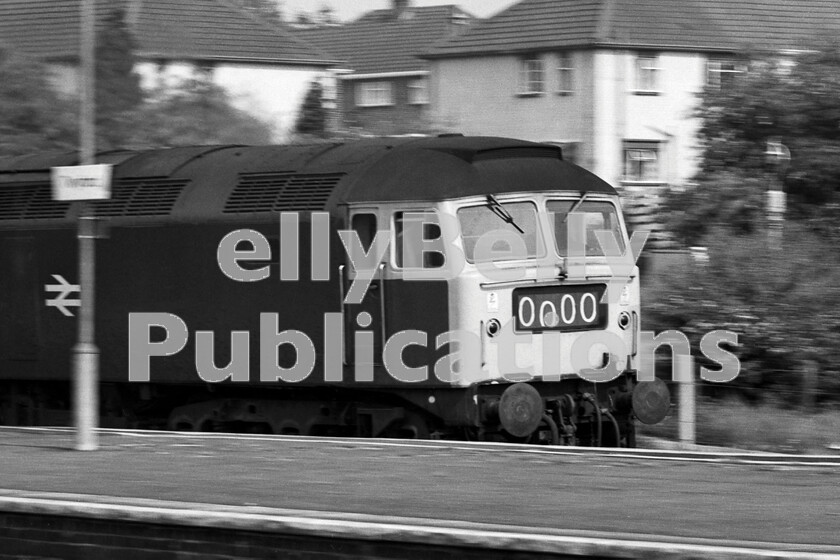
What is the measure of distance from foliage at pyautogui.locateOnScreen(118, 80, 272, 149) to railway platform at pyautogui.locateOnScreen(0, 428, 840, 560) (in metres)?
17.7

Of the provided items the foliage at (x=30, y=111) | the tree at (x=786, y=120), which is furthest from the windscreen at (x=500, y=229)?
the foliage at (x=30, y=111)

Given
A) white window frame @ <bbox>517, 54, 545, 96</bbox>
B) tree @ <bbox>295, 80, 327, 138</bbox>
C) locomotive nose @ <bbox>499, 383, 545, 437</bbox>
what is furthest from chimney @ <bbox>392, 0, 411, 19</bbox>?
locomotive nose @ <bbox>499, 383, 545, 437</bbox>

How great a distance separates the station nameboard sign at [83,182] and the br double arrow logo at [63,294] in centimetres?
347

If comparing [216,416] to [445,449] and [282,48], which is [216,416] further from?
[282,48]

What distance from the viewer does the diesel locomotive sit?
1303 centimetres

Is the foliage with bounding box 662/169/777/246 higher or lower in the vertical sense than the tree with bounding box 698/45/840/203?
lower

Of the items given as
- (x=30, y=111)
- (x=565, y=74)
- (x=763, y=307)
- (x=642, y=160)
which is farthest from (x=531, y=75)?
(x=763, y=307)

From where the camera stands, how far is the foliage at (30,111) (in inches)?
1096

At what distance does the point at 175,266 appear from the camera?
47.3 ft

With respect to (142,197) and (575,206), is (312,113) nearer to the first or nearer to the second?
(142,197)

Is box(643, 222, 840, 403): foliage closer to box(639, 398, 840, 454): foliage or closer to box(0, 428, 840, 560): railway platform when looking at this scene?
box(639, 398, 840, 454): foliage

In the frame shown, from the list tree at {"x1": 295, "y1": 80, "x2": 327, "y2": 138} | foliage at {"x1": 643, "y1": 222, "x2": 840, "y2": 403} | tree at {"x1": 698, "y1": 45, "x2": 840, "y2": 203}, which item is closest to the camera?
foliage at {"x1": 643, "y1": 222, "x2": 840, "y2": 403}

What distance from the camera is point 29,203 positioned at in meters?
15.7

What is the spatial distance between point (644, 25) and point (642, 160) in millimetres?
3997
